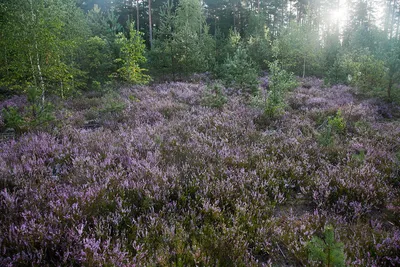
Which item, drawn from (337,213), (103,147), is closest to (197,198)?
(337,213)

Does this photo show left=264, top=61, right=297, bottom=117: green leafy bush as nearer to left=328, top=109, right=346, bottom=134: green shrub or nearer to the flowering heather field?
left=328, top=109, right=346, bottom=134: green shrub

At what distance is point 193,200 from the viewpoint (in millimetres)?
3289

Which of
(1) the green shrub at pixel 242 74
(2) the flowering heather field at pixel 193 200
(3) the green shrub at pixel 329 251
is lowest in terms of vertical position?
(2) the flowering heather field at pixel 193 200

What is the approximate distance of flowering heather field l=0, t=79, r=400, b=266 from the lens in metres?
2.42

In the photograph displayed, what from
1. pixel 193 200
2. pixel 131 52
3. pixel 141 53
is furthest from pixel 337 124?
pixel 141 53

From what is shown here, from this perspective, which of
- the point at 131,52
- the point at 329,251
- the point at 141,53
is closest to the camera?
the point at 329,251

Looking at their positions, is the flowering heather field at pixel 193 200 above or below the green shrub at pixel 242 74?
below

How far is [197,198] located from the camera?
11.2 ft

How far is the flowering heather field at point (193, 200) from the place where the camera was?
242 centimetres

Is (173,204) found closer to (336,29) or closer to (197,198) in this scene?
(197,198)

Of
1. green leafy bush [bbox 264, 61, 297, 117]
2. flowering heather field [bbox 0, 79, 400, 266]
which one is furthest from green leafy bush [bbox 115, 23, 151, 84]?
flowering heather field [bbox 0, 79, 400, 266]

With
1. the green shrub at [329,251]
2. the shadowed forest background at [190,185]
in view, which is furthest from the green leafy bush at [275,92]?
the green shrub at [329,251]

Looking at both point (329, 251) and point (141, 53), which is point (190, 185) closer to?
point (329, 251)

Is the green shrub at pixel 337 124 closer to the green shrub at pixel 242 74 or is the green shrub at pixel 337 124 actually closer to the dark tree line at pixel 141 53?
the dark tree line at pixel 141 53
